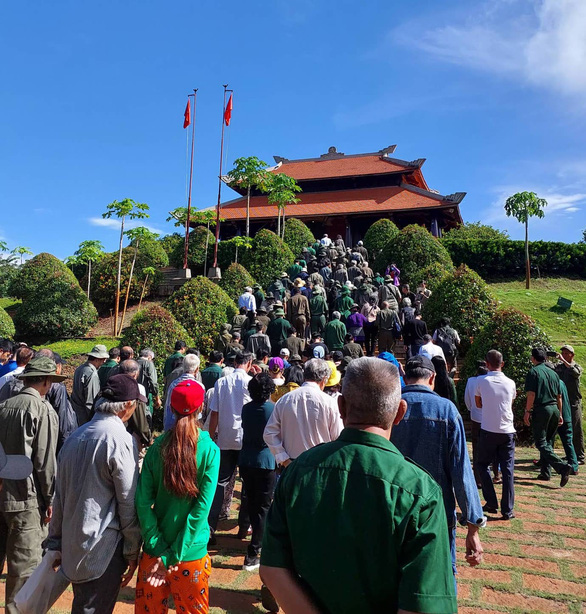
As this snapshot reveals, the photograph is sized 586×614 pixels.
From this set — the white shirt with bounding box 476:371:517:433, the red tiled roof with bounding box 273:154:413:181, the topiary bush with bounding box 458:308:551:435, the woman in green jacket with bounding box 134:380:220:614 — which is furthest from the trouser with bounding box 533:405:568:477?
the red tiled roof with bounding box 273:154:413:181

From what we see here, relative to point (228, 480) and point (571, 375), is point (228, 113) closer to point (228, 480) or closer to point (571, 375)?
point (571, 375)

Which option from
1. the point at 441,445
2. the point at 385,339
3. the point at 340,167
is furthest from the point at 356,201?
the point at 441,445

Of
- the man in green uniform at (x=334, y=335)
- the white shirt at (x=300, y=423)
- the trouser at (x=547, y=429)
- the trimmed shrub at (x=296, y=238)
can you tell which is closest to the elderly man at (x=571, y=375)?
A: the trouser at (x=547, y=429)

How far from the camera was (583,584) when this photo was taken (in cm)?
404

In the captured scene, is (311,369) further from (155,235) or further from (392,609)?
(155,235)

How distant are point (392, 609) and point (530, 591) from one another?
3231 millimetres

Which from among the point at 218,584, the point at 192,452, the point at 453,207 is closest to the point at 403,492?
the point at 192,452

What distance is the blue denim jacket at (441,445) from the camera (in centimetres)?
298

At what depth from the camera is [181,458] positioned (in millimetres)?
2748

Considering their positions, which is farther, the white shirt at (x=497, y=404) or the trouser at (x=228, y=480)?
the white shirt at (x=497, y=404)

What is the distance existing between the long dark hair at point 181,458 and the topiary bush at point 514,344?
24.9ft

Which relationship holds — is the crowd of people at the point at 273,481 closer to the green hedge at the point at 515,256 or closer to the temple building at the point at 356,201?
the green hedge at the point at 515,256

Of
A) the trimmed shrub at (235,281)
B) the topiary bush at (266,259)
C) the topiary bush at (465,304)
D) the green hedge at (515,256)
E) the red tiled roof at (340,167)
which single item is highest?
the red tiled roof at (340,167)

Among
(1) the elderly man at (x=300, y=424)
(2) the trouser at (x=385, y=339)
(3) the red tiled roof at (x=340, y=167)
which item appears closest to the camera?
(1) the elderly man at (x=300, y=424)
